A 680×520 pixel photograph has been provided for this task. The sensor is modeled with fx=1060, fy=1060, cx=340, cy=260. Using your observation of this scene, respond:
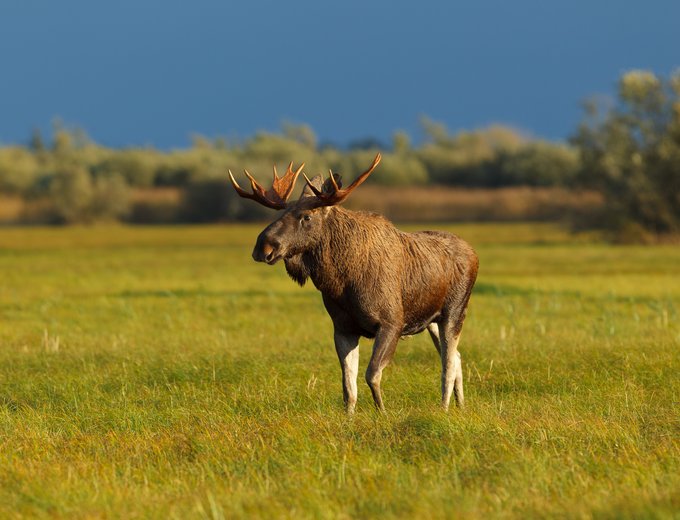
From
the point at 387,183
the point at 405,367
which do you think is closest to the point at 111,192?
the point at 387,183

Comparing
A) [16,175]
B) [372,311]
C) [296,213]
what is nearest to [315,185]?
[296,213]

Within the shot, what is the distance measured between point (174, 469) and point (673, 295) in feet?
58.6

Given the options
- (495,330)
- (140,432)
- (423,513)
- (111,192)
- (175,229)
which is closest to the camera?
(423,513)

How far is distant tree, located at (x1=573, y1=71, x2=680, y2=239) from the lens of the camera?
4453cm

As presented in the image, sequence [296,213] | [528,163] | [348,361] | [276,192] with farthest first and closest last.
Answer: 1. [528,163]
2. [348,361]
3. [276,192]
4. [296,213]

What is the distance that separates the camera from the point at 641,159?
44969 mm

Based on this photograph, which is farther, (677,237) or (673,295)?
(677,237)

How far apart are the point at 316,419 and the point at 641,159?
38.1 meters

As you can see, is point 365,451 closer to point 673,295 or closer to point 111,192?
point 673,295

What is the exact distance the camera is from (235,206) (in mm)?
77938

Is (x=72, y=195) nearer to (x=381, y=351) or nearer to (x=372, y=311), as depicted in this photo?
(x=372, y=311)

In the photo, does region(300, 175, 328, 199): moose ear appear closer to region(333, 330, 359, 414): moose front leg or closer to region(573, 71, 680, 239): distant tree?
region(333, 330, 359, 414): moose front leg

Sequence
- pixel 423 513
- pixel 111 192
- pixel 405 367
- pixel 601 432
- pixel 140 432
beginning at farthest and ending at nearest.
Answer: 1. pixel 111 192
2. pixel 405 367
3. pixel 140 432
4. pixel 601 432
5. pixel 423 513

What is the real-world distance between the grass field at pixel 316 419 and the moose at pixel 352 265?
710 millimetres
